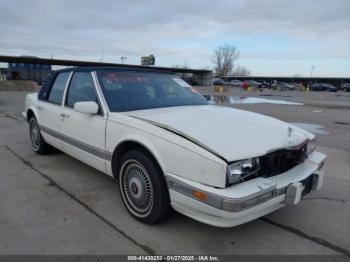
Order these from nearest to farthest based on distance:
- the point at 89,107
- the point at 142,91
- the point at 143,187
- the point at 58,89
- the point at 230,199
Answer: the point at 230,199, the point at 143,187, the point at 89,107, the point at 142,91, the point at 58,89

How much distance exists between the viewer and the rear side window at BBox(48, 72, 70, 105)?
4.53 metres

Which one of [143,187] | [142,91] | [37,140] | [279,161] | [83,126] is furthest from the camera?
[37,140]

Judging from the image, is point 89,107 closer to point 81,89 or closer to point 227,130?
point 81,89

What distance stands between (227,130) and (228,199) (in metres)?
0.76

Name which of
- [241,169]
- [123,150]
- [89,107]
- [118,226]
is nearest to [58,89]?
[89,107]

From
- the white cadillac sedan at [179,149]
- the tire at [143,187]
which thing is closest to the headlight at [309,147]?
the white cadillac sedan at [179,149]

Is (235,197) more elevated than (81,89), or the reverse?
(81,89)

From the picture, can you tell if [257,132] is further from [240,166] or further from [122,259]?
[122,259]

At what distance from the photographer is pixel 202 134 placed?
103 inches

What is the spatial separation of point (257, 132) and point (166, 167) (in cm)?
97

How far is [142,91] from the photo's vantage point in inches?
150

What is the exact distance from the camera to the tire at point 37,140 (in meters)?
5.21

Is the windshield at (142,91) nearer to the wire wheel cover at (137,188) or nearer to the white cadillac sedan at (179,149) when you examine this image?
the white cadillac sedan at (179,149)

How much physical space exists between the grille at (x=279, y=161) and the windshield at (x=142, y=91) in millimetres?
1556
